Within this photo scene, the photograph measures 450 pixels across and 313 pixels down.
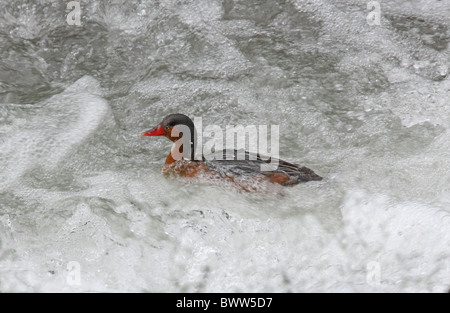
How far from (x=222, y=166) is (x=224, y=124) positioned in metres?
0.78

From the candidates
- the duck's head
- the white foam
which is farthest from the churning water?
the duck's head

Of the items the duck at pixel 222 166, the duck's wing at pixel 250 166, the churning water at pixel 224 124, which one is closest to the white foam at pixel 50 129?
the churning water at pixel 224 124

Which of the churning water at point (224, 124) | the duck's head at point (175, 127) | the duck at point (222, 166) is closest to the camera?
the churning water at point (224, 124)

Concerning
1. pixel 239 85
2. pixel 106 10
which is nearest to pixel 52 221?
pixel 239 85

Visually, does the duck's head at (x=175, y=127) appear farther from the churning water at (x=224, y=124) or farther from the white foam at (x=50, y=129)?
the white foam at (x=50, y=129)

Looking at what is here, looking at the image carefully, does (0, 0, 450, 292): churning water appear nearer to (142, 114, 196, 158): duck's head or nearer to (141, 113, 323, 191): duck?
(141, 113, 323, 191): duck

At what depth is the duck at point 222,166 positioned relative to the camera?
12.1 feet

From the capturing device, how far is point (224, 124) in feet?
14.7

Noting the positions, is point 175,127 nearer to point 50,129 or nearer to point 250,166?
A: point 250,166

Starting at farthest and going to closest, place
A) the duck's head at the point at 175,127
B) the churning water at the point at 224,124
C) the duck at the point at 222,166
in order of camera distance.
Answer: the duck's head at the point at 175,127 < the duck at the point at 222,166 < the churning water at the point at 224,124

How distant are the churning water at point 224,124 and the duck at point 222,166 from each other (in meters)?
0.08

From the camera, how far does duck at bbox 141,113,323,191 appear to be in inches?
146

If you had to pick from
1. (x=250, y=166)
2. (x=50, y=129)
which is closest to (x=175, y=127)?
(x=250, y=166)

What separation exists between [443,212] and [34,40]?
3819mm
